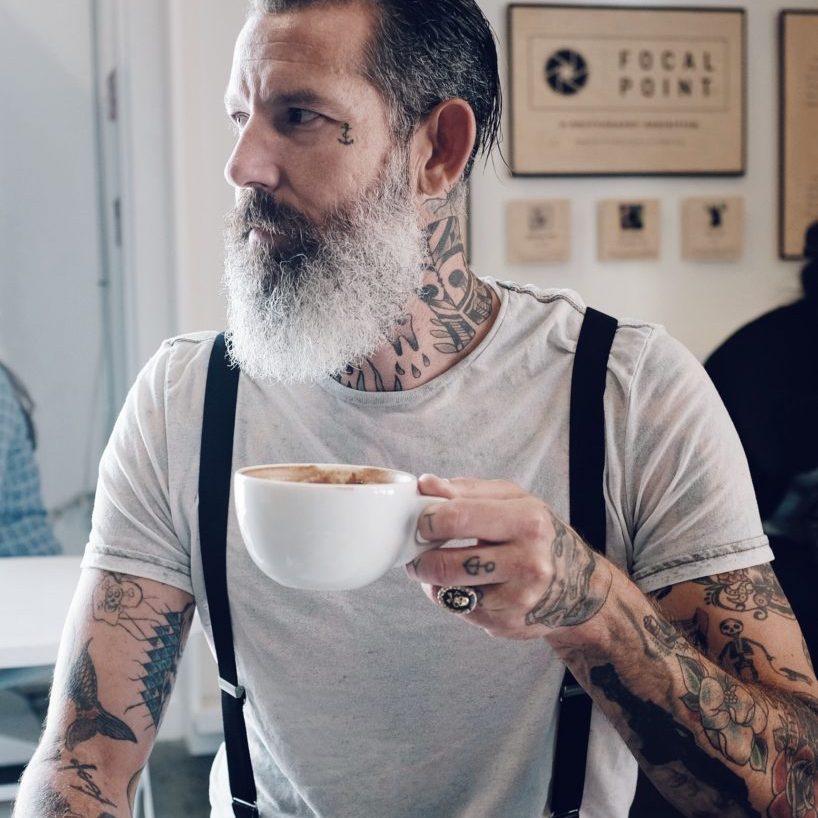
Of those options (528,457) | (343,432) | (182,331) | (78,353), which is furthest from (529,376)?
(78,353)

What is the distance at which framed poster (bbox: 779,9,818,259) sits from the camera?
243 centimetres

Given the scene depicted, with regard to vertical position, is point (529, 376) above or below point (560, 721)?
above

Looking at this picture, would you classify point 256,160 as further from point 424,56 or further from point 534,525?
point 534,525

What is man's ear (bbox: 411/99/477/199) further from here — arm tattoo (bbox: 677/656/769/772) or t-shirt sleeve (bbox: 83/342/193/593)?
arm tattoo (bbox: 677/656/769/772)

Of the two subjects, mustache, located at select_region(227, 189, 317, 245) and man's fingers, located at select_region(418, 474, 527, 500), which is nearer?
man's fingers, located at select_region(418, 474, 527, 500)

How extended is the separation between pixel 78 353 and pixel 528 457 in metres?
1.66

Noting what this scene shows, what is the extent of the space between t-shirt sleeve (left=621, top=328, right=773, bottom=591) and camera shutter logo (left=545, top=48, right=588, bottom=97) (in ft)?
4.86

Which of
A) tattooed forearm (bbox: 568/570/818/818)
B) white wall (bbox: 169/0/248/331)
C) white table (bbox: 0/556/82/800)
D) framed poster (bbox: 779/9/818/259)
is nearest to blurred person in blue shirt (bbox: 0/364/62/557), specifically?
white table (bbox: 0/556/82/800)

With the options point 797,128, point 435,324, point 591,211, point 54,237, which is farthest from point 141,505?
point 797,128

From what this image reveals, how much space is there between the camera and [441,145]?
1135 mm

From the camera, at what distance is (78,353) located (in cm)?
240

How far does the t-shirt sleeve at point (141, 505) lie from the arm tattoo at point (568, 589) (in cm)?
43

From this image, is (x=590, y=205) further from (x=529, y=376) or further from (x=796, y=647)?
(x=796, y=647)

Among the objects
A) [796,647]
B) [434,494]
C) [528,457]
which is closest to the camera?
[434,494]
